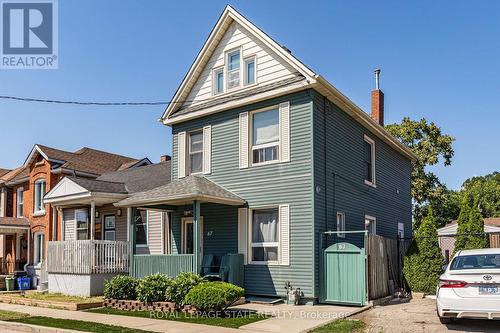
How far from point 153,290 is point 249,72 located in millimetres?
7622

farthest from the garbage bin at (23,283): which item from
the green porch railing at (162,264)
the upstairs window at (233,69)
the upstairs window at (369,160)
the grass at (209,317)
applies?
the upstairs window at (369,160)

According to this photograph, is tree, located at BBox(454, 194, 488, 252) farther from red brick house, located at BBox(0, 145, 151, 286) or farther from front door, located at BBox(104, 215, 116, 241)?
red brick house, located at BBox(0, 145, 151, 286)

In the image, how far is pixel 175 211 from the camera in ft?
57.8

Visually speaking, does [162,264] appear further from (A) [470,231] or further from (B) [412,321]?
(A) [470,231]

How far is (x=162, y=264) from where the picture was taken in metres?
15.4

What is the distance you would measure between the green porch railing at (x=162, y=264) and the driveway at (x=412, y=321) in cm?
540

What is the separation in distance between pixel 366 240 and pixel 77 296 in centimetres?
1005

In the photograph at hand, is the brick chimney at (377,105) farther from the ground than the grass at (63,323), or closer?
farther from the ground

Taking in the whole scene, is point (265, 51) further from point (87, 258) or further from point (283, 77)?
point (87, 258)

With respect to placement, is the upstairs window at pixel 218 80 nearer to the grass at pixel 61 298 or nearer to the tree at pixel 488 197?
the grass at pixel 61 298

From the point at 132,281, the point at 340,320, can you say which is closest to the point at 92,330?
the point at 132,281

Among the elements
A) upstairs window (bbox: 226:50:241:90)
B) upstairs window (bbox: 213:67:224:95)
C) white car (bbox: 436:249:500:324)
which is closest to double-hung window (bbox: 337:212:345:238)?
upstairs window (bbox: 226:50:241:90)

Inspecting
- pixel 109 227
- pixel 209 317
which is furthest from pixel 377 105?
pixel 209 317

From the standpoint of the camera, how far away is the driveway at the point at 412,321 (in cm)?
1001
